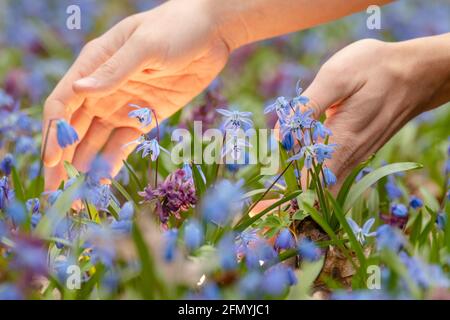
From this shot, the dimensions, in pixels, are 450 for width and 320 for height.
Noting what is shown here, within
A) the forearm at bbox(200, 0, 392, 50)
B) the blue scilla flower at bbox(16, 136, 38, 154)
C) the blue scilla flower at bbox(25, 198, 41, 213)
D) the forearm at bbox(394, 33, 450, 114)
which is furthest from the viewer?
the blue scilla flower at bbox(16, 136, 38, 154)

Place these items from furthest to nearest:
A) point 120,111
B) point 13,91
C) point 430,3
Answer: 1. point 430,3
2. point 13,91
3. point 120,111

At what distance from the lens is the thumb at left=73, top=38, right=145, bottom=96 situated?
1937mm

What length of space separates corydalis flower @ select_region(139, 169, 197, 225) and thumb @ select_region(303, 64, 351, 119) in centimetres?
40

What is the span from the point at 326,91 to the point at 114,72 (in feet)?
1.71

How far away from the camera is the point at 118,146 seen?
7.68 ft

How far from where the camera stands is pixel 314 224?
74.2 inches

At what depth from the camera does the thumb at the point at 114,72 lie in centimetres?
194

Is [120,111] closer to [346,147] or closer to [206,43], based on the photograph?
[206,43]

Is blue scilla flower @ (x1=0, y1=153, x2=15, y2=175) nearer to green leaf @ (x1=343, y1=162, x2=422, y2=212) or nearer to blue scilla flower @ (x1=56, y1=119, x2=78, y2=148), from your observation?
blue scilla flower @ (x1=56, y1=119, x2=78, y2=148)

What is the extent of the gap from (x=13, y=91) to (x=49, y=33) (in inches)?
70.6

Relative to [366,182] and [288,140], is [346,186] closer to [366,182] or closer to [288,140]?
[366,182]

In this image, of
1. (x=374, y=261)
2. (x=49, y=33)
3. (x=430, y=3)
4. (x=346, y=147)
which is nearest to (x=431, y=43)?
(x=346, y=147)

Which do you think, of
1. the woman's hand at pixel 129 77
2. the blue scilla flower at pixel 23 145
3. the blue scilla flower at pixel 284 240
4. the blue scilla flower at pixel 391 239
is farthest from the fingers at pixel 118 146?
the blue scilla flower at pixel 391 239

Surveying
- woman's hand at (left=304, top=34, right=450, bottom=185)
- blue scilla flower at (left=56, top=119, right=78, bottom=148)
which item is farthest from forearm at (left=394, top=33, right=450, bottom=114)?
blue scilla flower at (left=56, top=119, right=78, bottom=148)
